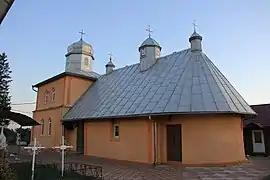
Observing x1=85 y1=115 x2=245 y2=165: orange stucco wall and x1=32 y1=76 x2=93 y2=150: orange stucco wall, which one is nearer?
x1=85 y1=115 x2=245 y2=165: orange stucco wall

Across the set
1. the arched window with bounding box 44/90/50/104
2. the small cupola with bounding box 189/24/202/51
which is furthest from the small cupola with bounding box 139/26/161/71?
the arched window with bounding box 44/90/50/104

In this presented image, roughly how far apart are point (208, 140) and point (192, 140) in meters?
0.69

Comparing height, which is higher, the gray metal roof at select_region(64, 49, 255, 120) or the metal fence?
the gray metal roof at select_region(64, 49, 255, 120)

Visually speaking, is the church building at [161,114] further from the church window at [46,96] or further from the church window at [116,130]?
the church window at [46,96]

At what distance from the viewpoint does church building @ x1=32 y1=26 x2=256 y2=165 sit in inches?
447

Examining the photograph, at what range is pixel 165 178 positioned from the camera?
8.84m

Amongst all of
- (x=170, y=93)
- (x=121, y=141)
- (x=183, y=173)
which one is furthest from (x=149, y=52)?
(x=183, y=173)

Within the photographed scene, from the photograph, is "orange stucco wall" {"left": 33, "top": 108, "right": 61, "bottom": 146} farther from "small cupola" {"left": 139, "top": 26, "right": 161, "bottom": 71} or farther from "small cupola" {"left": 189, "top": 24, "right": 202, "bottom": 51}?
"small cupola" {"left": 189, "top": 24, "right": 202, "bottom": 51}

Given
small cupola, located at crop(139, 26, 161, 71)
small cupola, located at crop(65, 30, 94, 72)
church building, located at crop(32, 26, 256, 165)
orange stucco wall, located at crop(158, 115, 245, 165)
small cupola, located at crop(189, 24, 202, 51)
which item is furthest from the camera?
small cupola, located at crop(65, 30, 94, 72)

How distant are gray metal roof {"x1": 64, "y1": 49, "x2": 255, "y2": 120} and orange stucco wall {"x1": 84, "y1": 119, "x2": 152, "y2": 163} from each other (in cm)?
68

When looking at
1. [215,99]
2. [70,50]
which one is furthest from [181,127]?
[70,50]

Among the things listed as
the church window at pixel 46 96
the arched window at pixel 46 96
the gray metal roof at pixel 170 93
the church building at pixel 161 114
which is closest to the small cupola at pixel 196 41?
the church building at pixel 161 114

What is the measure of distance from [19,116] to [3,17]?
14387 mm

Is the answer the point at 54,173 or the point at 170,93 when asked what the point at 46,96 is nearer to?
the point at 170,93
